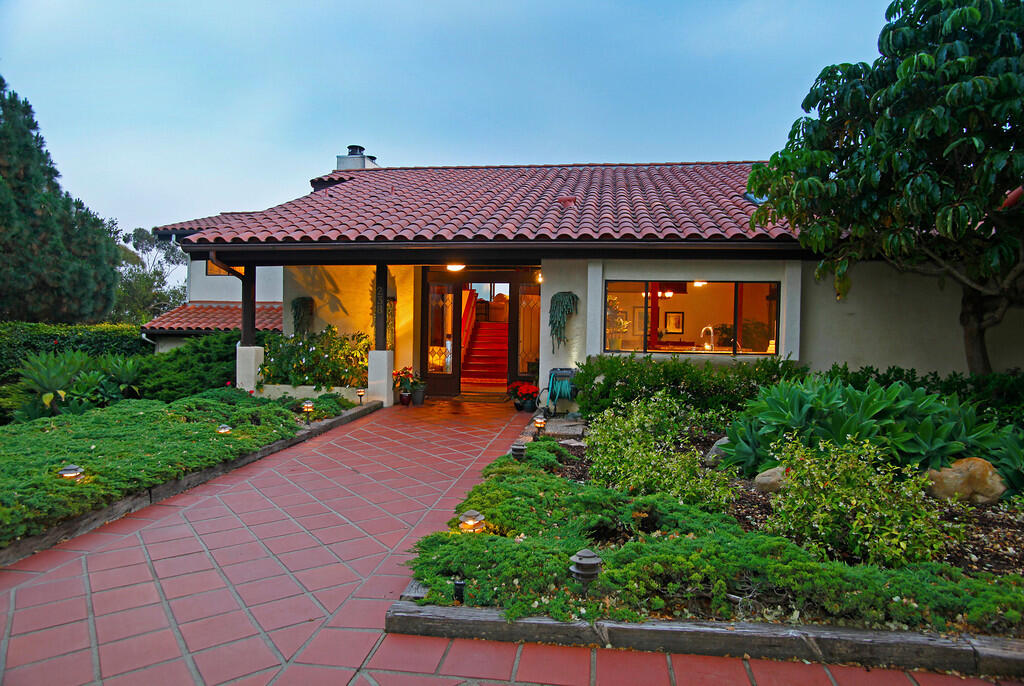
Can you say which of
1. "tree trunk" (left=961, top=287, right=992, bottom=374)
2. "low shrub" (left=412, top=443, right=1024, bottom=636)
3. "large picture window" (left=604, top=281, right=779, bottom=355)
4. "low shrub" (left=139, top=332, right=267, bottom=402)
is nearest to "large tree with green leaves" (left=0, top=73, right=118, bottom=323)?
"low shrub" (left=139, top=332, right=267, bottom=402)

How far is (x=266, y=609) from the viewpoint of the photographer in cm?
282

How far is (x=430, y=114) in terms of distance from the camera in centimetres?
2775

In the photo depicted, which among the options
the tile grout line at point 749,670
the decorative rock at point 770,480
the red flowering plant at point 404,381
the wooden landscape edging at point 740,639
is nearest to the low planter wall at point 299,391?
the red flowering plant at point 404,381

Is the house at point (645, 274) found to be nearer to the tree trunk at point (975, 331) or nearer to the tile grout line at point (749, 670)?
the tree trunk at point (975, 331)

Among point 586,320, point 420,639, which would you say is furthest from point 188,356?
point 420,639

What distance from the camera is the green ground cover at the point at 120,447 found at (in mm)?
3676

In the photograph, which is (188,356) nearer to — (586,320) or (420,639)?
(586,320)

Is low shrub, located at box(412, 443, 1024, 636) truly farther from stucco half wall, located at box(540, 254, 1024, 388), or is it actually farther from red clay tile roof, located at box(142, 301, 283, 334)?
red clay tile roof, located at box(142, 301, 283, 334)

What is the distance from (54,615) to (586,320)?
22.5 ft

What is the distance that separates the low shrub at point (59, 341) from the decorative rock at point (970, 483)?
1429 centimetres

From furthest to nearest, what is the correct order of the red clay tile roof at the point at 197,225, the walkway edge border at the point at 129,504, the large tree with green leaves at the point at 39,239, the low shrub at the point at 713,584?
the large tree with green leaves at the point at 39,239
the red clay tile roof at the point at 197,225
the walkway edge border at the point at 129,504
the low shrub at the point at 713,584

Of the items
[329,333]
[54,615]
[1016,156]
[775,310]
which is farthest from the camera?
[329,333]

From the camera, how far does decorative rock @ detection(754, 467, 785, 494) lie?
4.20m

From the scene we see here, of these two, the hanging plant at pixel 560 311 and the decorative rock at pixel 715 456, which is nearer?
the decorative rock at pixel 715 456
